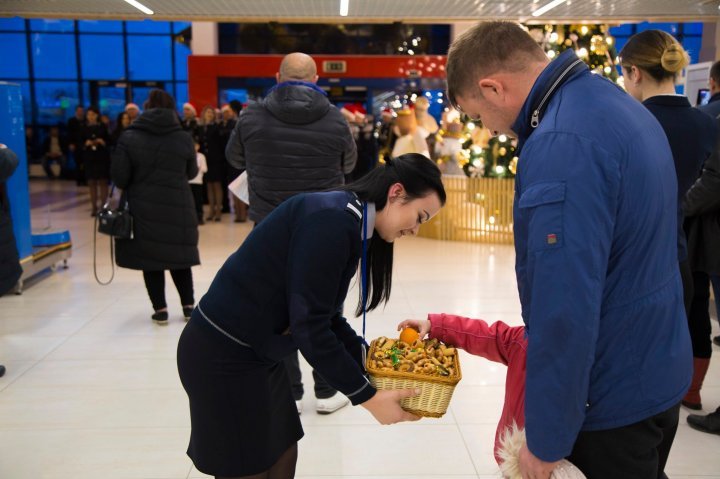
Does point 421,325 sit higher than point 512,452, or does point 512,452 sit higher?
point 421,325

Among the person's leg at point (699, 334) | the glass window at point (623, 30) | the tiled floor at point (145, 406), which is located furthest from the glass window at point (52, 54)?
the person's leg at point (699, 334)

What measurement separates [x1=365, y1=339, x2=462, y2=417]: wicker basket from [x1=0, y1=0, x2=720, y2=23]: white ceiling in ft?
10.8

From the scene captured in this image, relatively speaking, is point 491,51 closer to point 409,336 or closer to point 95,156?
point 409,336

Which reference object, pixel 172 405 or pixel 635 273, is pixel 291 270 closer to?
pixel 635 273

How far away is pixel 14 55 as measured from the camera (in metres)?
20.5

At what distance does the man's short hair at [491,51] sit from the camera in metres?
1.38

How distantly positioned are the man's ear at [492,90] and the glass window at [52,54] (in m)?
21.1

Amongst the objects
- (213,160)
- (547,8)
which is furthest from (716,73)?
(213,160)

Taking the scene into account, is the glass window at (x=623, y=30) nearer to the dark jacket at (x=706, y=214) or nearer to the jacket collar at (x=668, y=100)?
the dark jacket at (x=706, y=214)

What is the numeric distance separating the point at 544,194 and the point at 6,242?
132 inches

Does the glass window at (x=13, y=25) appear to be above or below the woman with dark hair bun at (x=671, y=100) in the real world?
above

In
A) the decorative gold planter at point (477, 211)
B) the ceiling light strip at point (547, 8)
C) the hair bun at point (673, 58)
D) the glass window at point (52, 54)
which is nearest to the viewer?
the hair bun at point (673, 58)

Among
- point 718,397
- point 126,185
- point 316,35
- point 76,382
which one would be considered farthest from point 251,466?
point 316,35

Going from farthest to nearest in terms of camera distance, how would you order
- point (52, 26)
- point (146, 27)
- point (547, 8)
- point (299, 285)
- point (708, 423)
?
1. point (52, 26)
2. point (146, 27)
3. point (547, 8)
4. point (708, 423)
5. point (299, 285)
